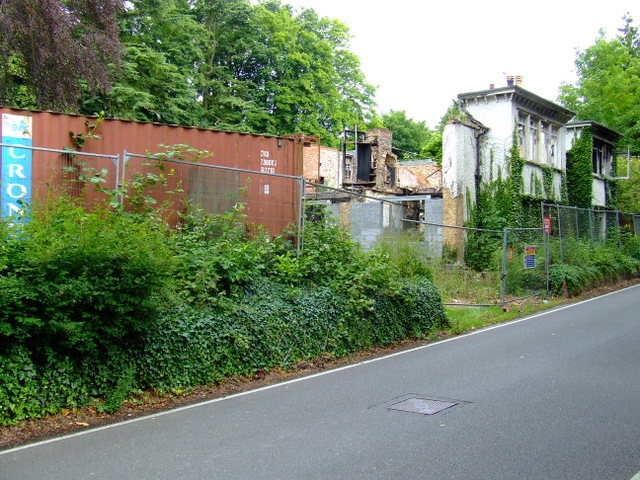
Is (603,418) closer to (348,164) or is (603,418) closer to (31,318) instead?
(31,318)

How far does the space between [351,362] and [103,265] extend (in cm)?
468

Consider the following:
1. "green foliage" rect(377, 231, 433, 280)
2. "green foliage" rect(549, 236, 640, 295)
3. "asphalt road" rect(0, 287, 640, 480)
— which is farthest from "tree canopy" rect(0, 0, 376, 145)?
"green foliage" rect(549, 236, 640, 295)

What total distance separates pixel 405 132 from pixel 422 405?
61359 mm

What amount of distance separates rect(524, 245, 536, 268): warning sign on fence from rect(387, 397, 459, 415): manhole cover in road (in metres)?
Answer: 11.9

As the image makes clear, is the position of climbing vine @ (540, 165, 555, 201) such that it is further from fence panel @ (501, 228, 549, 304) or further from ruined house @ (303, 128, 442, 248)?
fence panel @ (501, 228, 549, 304)

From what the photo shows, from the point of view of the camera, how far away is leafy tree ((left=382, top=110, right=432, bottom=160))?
65.8m

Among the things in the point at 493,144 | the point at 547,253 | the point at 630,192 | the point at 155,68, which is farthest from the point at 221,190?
the point at 630,192

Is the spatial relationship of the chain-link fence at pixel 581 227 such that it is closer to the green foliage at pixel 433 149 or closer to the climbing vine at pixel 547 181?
the climbing vine at pixel 547 181

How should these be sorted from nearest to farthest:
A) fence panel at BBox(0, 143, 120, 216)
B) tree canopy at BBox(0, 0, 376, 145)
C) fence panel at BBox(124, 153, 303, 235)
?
1. fence panel at BBox(0, 143, 120, 216)
2. fence panel at BBox(124, 153, 303, 235)
3. tree canopy at BBox(0, 0, 376, 145)

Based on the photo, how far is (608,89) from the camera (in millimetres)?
40250

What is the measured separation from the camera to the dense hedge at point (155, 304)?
21.2 feet

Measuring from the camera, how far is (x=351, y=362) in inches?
393

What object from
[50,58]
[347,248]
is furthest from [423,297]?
[50,58]

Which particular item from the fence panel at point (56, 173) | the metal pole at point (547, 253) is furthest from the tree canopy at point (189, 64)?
the metal pole at point (547, 253)
